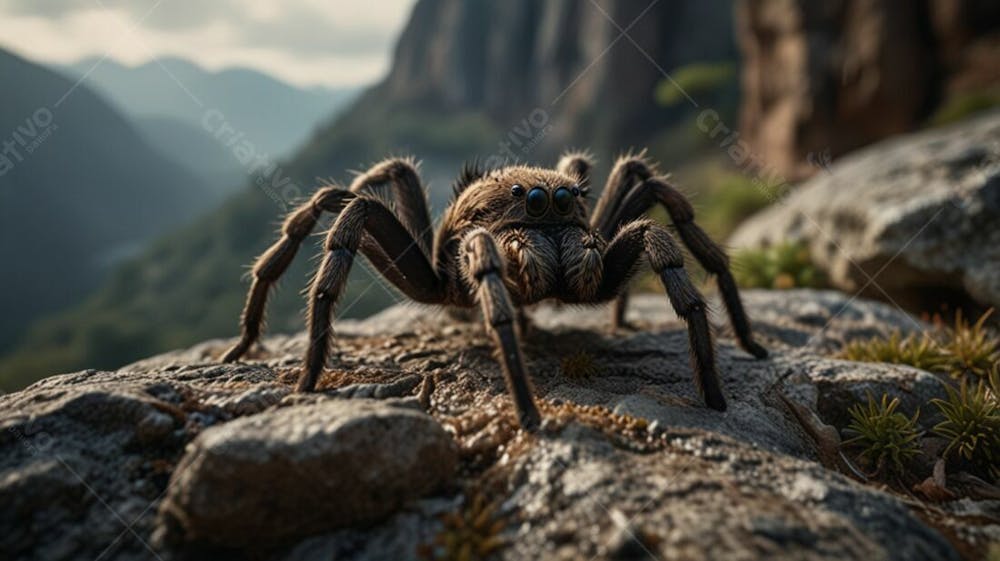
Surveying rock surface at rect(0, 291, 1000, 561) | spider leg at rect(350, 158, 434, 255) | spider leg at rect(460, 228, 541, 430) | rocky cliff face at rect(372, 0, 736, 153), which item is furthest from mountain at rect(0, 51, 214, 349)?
spider leg at rect(460, 228, 541, 430)

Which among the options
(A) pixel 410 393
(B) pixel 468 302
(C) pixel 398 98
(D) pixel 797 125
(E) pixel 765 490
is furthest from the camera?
(C) pixel 398 98

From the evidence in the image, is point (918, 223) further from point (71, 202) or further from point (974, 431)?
point (71, 202)

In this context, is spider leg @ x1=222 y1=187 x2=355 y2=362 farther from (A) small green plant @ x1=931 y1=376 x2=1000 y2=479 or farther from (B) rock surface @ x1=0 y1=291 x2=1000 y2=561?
(A) small green plant @ x1=931 y1=376 x2=1000 y2=479

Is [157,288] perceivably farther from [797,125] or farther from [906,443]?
[906,443]

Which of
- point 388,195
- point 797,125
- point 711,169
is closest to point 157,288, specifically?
point 711,169

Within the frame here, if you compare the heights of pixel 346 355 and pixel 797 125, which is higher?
pixel 797 125

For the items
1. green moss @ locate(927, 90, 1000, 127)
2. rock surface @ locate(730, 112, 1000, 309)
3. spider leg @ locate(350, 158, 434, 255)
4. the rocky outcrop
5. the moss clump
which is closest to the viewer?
the moss clump
